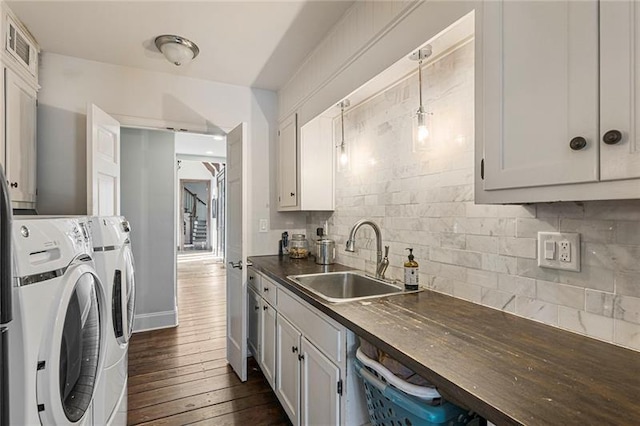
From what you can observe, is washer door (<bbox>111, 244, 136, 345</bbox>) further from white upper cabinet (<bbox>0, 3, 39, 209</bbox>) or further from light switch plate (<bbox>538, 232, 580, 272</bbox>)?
light switch plate (<bbox>538, 232, 580, 272</bbox>)

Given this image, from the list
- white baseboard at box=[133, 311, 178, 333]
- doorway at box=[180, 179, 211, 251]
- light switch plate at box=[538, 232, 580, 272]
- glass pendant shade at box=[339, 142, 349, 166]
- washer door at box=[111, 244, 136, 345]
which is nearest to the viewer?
light switch plate at box=[538, 232, 580, 272]

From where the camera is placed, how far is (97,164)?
2311 mm

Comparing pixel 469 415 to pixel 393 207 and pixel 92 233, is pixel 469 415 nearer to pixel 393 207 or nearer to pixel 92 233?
pixel 393 207

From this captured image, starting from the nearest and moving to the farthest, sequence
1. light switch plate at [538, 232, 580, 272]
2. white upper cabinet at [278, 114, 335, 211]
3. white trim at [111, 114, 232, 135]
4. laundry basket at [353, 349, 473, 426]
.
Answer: laundry basket at [353, 349, 473, 426], light switch plate at [538, 232, 580, 272], white upper cabinet at [278, 114, 335, 211], white trim at [111, 114, 232, 135]

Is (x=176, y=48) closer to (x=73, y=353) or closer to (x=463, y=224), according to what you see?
(x=73, y=353)

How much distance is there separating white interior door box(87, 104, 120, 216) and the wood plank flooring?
1298 millimetres

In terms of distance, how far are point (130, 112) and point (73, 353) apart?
2146mm

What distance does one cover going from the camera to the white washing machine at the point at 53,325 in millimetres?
834

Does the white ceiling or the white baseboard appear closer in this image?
the white ceiling

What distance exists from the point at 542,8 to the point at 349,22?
1229mm

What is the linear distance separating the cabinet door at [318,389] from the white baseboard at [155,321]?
97.7 inches

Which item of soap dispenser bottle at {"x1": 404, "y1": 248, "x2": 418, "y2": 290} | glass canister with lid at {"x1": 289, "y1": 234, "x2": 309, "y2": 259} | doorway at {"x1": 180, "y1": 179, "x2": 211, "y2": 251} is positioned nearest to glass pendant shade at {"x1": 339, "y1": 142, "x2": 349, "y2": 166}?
glass canister with lid at {"x1": 289, "y1": 234, "x2": 309, "y2": 259}

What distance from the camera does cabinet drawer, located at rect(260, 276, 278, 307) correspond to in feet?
6.72

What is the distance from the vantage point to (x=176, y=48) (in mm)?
2244
